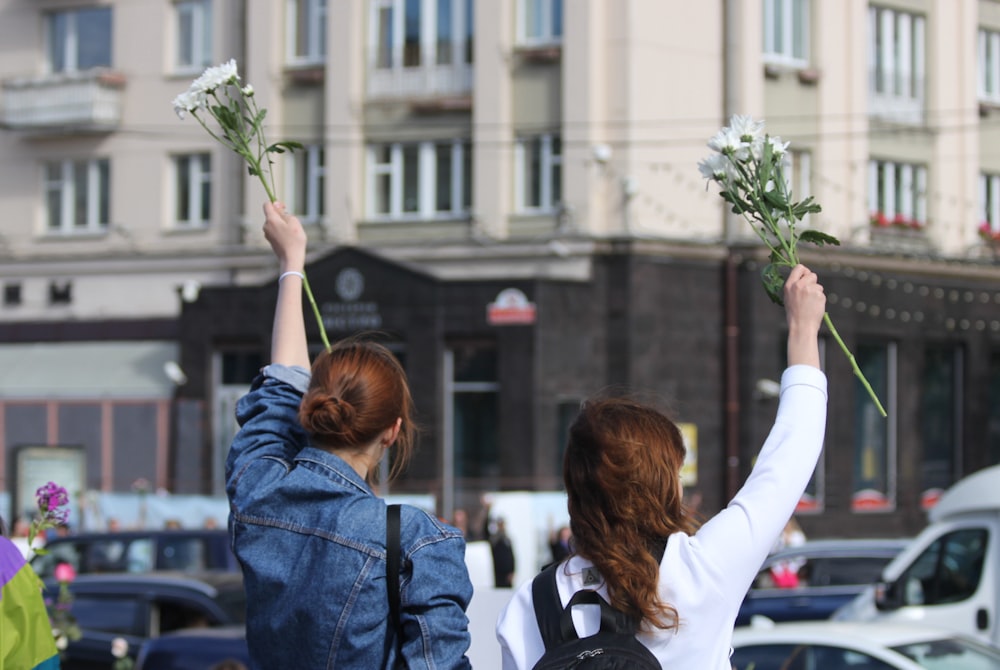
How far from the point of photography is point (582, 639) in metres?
3.15

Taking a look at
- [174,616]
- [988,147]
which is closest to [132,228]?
[988,147]

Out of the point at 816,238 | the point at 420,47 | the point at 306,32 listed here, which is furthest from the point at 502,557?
the point at 816,238

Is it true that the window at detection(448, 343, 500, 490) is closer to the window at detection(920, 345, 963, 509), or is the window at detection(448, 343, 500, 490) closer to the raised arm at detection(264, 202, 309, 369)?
the window at detection(920, 345, 963, 509)

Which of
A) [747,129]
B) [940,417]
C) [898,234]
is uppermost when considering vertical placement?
[898,234]

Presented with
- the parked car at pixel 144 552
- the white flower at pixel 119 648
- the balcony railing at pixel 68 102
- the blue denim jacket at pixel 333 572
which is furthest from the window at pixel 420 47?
the blue denim jacket at pixel 333 572

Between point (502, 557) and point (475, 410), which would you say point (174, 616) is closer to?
point (502, 557)

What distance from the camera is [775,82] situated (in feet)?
99.3

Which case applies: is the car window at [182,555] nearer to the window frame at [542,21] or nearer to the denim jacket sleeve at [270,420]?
the denim jacket sleeve at [270,420]

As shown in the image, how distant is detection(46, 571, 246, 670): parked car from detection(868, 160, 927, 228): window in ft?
69.2

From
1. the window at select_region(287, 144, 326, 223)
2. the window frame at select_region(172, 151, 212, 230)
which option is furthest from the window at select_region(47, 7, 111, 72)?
the window at select_region(287, 144, 326, 223)

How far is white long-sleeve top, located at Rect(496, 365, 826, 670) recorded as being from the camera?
3.21 meters

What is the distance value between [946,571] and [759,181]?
1025cm

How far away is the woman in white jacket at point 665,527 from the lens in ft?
10.5

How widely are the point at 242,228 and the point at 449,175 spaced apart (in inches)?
184
